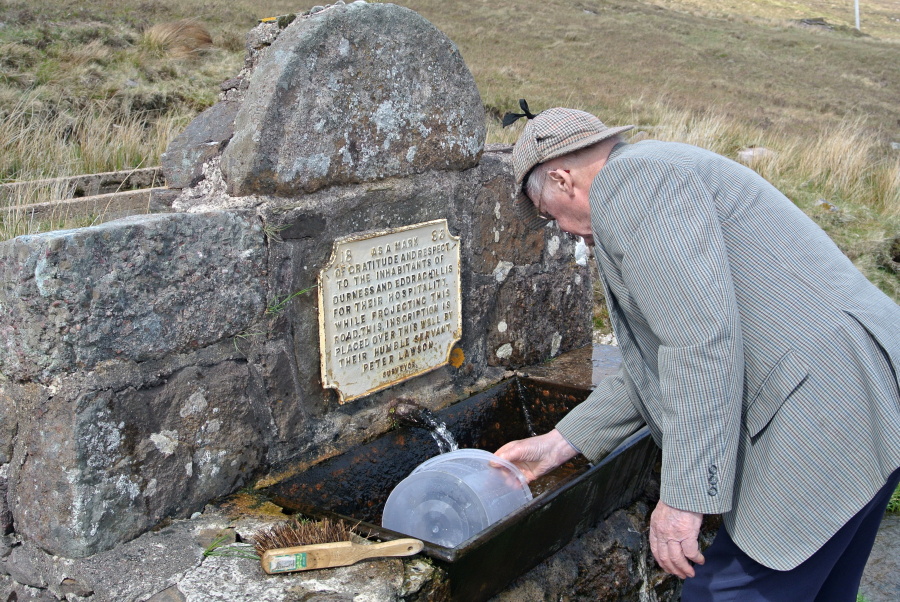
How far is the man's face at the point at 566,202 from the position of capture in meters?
1.88

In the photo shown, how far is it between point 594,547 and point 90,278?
173 cm

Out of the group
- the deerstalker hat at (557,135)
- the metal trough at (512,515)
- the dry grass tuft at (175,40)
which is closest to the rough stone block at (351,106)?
the deerstalker hat at (557,135)

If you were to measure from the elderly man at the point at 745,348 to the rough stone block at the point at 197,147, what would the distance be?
3.95ft

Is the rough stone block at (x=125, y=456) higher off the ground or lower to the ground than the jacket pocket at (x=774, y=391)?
lower

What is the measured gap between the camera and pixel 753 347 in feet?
5.64

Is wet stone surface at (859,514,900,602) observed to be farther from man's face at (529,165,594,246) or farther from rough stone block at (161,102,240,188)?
rough stone block at (161,102,240,188)

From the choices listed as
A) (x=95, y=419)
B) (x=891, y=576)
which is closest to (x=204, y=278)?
(x=95, y=419)

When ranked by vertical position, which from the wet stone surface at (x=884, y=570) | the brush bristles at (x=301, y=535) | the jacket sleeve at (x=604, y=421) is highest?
the jacket sleeve at (x=604, y=421)

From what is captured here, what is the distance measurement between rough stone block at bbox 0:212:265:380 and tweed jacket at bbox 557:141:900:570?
1.08 m

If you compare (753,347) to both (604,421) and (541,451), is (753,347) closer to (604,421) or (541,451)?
Answer: (604,421)

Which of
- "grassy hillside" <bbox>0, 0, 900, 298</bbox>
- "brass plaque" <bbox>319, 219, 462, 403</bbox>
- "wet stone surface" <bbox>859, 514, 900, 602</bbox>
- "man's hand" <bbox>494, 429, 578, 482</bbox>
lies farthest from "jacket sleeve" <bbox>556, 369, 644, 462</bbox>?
"grassy hillside" <bbox>0, 0, 900, 298</bbox>

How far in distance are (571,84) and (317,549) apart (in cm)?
1591

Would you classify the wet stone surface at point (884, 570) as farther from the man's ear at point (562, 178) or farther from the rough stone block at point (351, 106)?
the rough stone block at point (351, 106)

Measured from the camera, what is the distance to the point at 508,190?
3.22 meters
